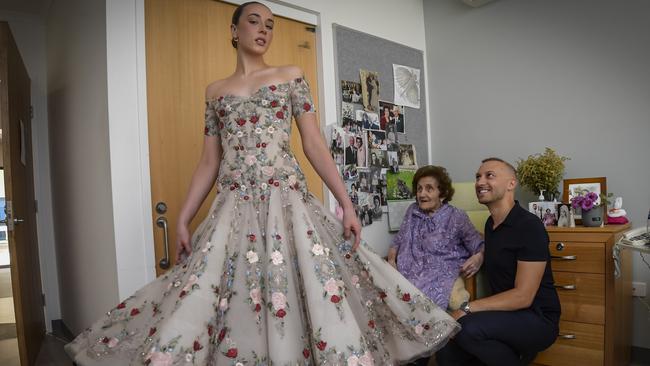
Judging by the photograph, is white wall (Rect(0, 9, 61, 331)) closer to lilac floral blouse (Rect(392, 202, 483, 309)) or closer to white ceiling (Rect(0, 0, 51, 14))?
white ceiling (Rect(0, 0, 51, 14))

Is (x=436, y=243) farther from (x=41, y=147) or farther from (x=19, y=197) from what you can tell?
(x=41, y=147)

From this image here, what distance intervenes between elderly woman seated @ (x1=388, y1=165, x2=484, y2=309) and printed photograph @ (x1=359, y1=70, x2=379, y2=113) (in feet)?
2.21

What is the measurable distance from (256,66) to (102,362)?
101 centimetres

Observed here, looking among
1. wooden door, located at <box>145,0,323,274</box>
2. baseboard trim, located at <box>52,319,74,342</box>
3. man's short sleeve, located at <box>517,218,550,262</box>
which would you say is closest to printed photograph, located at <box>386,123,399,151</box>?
wooden door, located at <box>145,0,323,274</box>

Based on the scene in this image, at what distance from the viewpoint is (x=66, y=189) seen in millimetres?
2840

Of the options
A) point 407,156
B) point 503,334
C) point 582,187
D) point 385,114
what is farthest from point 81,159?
point 582,187

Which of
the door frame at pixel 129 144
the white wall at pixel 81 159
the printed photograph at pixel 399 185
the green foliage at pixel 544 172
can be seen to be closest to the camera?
the door frame at pixel 129 144

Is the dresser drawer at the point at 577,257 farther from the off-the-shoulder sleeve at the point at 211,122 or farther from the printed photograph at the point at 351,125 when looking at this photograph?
the off-the-shoulder sleeve at the point at 211,122

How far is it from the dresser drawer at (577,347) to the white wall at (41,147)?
340 centimetres

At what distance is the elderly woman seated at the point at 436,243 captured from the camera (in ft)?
7.00

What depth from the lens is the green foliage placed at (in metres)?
2.58

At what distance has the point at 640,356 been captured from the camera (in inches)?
97.7

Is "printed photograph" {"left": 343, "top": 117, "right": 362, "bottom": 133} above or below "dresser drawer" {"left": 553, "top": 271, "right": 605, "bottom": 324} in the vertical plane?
above

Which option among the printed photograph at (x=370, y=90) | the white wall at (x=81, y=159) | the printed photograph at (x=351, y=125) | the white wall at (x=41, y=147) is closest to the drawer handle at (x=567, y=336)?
the printed photograph at (x=351, y=125)
